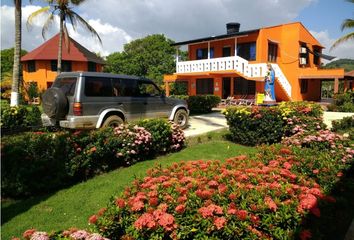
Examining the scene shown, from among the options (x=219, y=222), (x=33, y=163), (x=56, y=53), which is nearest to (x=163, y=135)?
(x=33, y=163)

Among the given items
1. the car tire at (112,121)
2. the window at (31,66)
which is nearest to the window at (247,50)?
the car tire at (112,121)

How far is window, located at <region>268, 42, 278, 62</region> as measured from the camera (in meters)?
25.8

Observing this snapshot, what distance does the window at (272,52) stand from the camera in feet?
84.7

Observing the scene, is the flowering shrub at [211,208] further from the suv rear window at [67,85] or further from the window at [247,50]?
the window at [247,50]

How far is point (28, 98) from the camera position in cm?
3600

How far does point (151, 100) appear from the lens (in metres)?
11.8

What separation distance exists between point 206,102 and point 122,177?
1360cm

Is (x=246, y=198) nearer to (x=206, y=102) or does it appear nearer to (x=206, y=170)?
(x=206, y=170)

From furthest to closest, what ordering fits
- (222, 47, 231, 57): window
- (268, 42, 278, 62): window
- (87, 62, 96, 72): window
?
(87, 62, 96, 72): window → (222, 47, 231, 57): window → (268, 42, 278, 62): window

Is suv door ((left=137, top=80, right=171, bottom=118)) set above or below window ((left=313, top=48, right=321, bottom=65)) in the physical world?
below

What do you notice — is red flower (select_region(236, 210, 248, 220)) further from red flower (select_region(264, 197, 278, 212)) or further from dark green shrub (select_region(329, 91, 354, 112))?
dark green shrub (select_region(329, 91, 354, 112))

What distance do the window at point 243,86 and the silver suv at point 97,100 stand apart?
15.5 metres

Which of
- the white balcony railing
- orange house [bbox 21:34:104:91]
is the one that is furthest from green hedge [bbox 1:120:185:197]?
orange house [bbox 21:34:104:91]

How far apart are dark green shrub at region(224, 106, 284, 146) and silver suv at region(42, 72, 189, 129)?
125 inches
